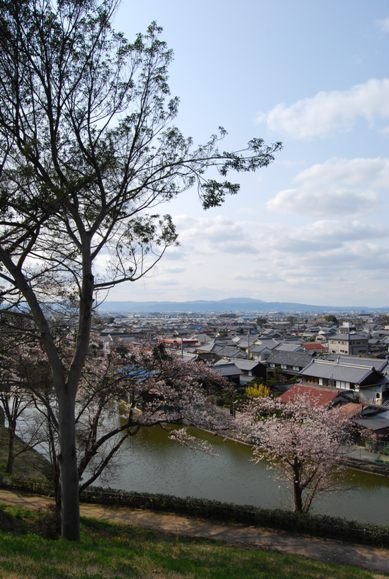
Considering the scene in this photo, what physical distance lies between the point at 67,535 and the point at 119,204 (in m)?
4.77

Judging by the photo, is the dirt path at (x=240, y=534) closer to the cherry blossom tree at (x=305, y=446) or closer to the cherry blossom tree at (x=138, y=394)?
the cherry blossom tree at (x=138, y=394)

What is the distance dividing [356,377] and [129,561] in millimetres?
24223

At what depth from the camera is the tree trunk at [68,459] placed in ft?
19.9

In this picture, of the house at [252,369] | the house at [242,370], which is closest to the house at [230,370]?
the house at [242,370]

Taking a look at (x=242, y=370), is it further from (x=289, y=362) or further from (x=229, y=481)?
(x=229, y=481)

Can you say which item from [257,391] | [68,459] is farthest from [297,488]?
[257,391]

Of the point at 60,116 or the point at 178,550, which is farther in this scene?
the point at 178,550

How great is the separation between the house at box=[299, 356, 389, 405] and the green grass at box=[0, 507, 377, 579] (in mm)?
20379

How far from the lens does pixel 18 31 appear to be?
225 inches

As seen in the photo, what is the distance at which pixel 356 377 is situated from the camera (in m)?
27.4

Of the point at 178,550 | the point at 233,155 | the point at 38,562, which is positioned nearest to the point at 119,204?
the point at 233,155

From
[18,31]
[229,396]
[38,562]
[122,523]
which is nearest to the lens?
[38,562]

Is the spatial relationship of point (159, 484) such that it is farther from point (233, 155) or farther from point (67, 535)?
point (233, 155)

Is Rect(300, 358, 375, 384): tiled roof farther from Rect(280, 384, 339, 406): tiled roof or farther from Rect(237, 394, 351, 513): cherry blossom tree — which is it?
Rect(237, 394, 351, 513): cherry blossom tree
